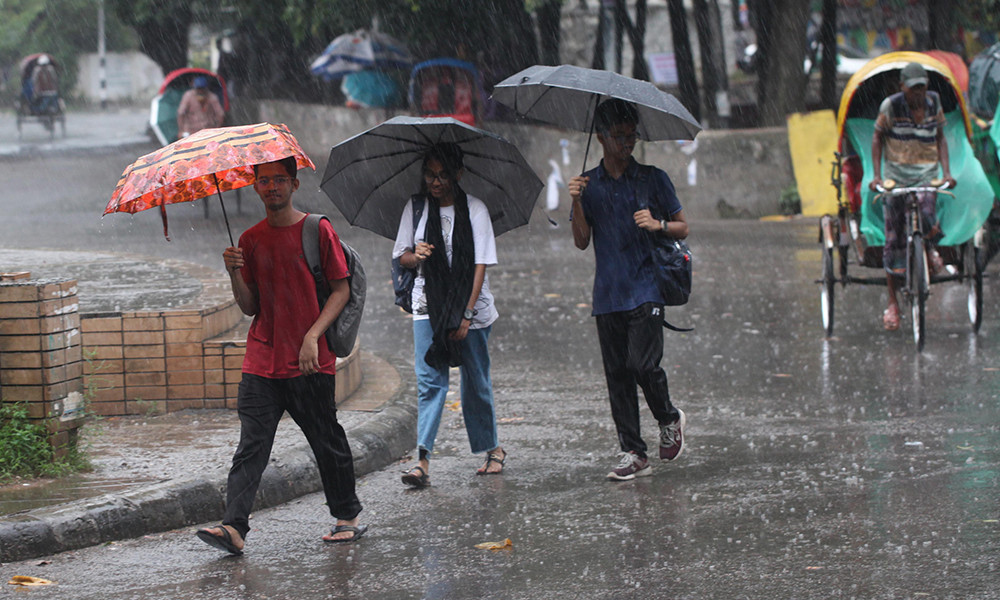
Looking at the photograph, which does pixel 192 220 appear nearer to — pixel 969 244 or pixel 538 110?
pixel 969 244

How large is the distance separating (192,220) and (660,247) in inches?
545

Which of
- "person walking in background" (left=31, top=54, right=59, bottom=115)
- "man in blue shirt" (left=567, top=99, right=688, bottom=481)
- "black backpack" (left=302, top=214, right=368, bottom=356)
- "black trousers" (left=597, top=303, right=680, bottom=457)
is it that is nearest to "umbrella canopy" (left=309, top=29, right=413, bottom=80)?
"person walking in background" (left=31, top=54, right=59, bottom=115)

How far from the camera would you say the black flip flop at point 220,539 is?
518 centimetres

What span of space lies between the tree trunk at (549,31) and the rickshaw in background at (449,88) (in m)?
2.42

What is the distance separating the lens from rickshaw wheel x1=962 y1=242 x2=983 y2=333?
33.4ft

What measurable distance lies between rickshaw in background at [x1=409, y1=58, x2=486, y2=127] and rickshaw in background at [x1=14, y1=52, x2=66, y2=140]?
44.8 ft

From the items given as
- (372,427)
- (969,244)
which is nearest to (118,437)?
(372,427)

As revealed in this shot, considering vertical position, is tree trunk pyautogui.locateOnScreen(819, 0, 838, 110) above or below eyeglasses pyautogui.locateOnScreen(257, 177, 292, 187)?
above

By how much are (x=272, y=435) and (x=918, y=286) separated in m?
5.90

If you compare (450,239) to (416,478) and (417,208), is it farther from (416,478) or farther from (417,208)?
(416,478)

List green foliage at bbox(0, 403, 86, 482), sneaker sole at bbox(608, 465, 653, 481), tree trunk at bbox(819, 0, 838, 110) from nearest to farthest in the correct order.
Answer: green foliage at bbox(0, 403, 86, 482)
sneaker sole at bbox(608, 465, 653, 481)
tree trunk at bbox(819, 0, 838, 110)

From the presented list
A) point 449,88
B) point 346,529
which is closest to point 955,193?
point 346,529

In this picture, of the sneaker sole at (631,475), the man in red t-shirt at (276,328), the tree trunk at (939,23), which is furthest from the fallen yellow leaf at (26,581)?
the tree trunk at (939,23)

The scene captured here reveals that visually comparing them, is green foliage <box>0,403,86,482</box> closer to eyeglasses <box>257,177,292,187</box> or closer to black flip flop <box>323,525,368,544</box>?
black flip flop <box>323,525,368,544</box>
